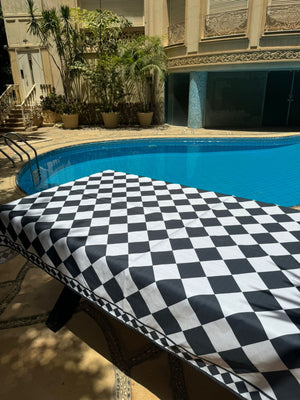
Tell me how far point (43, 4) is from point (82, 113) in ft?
18.4

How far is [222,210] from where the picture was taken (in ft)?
8.07

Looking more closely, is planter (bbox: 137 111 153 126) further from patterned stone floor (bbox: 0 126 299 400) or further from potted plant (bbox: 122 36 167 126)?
patterned stone floor (bbox: 0 126 299 400)

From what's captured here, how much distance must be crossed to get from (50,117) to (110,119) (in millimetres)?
3482

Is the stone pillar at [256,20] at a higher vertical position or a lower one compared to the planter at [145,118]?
higher

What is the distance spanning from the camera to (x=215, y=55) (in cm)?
1235

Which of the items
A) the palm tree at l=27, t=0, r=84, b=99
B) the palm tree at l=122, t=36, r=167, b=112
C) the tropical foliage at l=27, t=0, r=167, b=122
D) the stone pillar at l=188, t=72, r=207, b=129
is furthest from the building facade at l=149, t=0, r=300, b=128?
the palm tree at l=27, t=0, r=84, b=99

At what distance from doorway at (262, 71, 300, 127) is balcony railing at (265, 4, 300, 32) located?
3.82 m

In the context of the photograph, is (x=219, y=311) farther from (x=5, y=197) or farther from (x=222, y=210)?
(x=5, y=197)

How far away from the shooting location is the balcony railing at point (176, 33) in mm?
13175

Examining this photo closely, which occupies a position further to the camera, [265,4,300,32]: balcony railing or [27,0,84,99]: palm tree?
[27,0,84,99]: palm tree

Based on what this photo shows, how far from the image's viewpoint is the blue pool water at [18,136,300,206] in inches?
301

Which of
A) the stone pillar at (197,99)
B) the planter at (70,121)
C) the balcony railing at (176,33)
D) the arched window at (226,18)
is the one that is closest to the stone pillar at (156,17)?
the balcony railing at (176,33)

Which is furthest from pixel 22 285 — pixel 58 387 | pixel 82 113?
pixel 82 113

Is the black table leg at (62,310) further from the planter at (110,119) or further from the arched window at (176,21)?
the arched window at (176,21)
